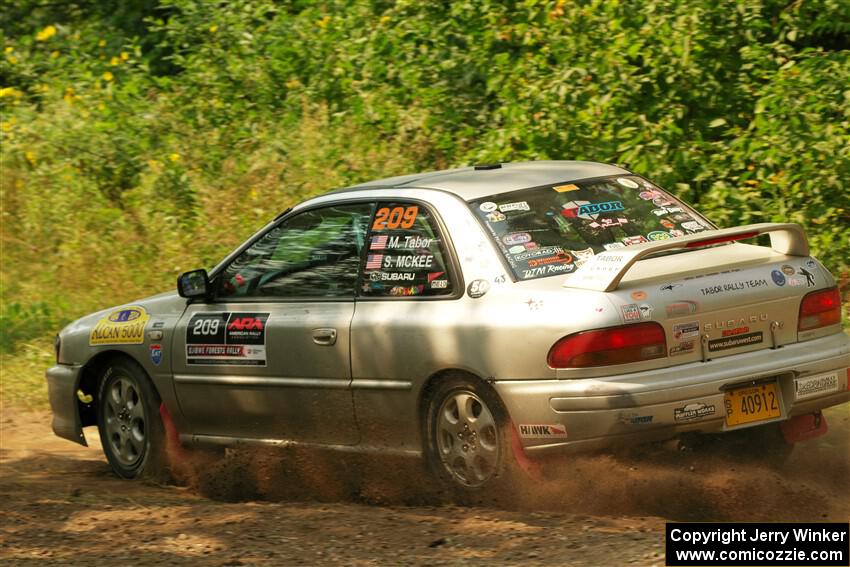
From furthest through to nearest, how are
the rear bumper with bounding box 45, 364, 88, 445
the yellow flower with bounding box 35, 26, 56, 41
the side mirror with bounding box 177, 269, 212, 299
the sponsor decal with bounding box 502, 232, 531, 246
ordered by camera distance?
the yellow flower with bounding box 35, 26, 56, 41 < the rear bumper with bounding box 45, 364, 88, 445 < the side mirror with bounding box 177, 269, 212, 299 < the sponsor decal with bounding box 502, 232, 531, 246

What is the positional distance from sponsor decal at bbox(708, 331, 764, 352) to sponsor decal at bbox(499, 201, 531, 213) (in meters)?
1.12

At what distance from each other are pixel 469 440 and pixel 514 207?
1122mm

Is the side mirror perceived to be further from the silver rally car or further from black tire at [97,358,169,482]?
black tire at [97,358,169,482]

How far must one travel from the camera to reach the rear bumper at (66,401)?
24.8ft

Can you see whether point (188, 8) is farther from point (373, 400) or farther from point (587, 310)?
point (587, 310)

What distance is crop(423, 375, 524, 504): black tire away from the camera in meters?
5.54

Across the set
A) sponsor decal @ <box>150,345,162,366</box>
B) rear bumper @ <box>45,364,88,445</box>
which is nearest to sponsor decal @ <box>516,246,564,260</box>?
sponsor decal @ <box>150,345,162,366</box>

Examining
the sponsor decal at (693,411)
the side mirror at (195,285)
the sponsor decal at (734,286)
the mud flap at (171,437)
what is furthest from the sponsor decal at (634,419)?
the mud flap at (171,437)

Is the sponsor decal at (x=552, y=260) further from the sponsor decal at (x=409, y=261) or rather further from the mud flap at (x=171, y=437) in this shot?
the mud flap at (x=171, y=437)

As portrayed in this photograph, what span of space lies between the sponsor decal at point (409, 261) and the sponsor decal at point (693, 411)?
1389mm

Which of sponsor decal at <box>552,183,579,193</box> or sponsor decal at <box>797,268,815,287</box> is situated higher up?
sponsor decal at <box>552,183,579,193</box>

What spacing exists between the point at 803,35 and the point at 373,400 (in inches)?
224

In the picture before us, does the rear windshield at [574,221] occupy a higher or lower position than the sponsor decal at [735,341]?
higher

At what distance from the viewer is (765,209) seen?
30.6 feet
